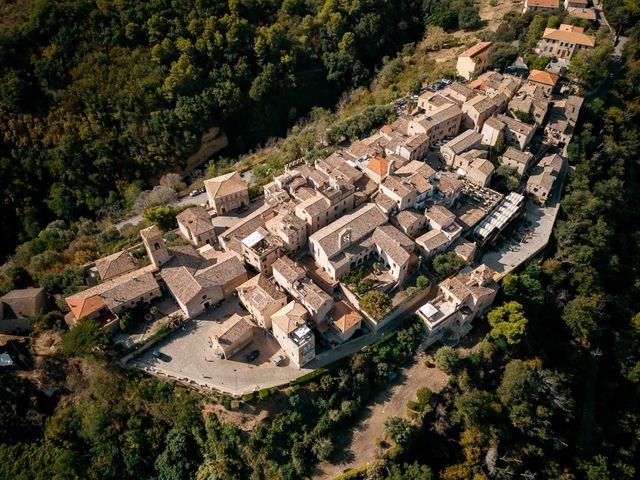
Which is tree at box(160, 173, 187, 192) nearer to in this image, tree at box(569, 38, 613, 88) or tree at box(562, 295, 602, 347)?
tree at box(562, 295, 602, 347)

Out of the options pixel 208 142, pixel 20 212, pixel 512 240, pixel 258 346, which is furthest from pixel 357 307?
pixel 20 212

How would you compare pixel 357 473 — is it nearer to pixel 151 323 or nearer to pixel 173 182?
pixel 151 323

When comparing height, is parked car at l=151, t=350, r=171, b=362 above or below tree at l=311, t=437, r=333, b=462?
above

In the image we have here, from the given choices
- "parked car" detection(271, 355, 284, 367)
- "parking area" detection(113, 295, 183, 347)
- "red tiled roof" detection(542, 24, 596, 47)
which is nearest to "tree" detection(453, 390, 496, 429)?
"parked car" detection(271, 355, 284, 367)

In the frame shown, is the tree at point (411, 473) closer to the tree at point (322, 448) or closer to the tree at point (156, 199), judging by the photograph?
the tree at point (322, 448)

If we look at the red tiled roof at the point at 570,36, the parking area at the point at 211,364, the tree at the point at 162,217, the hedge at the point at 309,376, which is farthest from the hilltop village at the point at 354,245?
the red tiled roof at the point at 570,36
